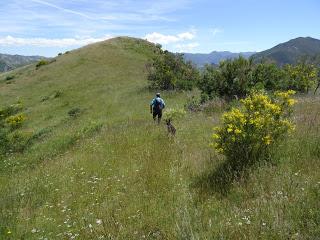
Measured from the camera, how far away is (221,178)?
7.43m

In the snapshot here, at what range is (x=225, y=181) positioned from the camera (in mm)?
7555

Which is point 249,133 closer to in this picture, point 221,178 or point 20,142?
point 221,178

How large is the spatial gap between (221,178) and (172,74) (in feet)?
99.4

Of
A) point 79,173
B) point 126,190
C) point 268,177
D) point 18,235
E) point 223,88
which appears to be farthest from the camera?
point 223,88

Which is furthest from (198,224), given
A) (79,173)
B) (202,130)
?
(202,130)

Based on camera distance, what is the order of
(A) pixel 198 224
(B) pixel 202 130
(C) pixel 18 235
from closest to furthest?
(A) pixel 198 224 → (C) pixel 18 235 → (B) pixel 202 130

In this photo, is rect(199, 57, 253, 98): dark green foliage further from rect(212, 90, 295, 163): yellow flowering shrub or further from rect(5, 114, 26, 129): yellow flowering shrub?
rect(5, 114, 26, 129): yellow flowering shrub

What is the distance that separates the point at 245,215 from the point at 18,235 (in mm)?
3668

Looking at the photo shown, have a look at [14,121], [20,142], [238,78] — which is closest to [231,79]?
[238,78]

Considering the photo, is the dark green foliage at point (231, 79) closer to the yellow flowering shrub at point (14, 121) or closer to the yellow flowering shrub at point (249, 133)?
the yellow flowering shrub at point (249, 133)

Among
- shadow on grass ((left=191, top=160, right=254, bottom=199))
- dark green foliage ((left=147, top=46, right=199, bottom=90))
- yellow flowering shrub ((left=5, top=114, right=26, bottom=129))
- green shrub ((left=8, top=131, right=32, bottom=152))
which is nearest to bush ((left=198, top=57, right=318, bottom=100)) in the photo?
green shrub ((left=8, top=131, right=32, bottom=152))

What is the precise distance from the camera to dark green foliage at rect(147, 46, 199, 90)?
36.8 m

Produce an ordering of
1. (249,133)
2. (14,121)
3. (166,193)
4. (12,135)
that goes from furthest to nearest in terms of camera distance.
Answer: (14,121) < (12,135) < (249,133) < (166,193)

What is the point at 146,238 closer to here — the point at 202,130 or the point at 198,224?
the point at 198,224
